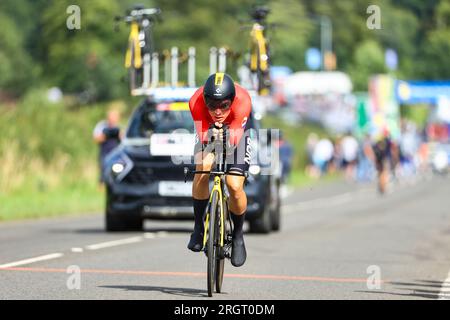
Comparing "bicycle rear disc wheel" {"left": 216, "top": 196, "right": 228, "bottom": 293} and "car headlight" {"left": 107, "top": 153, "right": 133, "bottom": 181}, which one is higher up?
"car headlight" {"left": 107, "top": 153, "right": 133, "bottom": 181}

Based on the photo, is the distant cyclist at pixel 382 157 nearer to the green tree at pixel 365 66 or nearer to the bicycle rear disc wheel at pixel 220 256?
the bicycle rear disc wheel at pixel 220 256

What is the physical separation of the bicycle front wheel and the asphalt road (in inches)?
7.0

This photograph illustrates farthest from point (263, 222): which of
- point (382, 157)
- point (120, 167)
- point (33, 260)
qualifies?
point (382, 157)

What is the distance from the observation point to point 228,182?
11.2 metres

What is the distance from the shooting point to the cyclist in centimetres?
1107

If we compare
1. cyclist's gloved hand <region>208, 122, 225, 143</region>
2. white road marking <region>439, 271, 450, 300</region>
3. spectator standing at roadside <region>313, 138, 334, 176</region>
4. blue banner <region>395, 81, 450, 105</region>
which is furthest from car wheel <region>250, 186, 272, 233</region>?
blue banner <region>395, 81, 450, 105</region>

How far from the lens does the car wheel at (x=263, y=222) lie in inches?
749

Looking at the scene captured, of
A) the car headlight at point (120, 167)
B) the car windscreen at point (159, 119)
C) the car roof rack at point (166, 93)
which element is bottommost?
the car headlight at point (120, 167)

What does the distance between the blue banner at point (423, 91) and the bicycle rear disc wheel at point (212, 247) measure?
9292cm

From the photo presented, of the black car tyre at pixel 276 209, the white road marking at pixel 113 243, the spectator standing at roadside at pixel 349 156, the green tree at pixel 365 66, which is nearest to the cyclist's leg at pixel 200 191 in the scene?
the white road marking at pixel 113 243

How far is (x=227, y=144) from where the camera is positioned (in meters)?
11.1

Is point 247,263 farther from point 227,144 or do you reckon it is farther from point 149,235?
point 149,235

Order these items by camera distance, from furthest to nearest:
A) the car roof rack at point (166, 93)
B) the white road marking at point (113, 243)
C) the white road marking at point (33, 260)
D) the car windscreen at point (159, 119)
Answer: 1. the car roof rack at point (166, 93)
2. the car windscreen at point (159, 119)
3. the white road marking at point (113, 243)
4. the white road marking at point (33, 260)

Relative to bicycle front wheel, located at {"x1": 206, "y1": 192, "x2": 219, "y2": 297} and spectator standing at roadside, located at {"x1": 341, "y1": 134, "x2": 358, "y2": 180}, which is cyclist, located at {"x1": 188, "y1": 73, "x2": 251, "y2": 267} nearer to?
bicycle front wheel, located at {"x1": 206, "y1": 192, "x2": 219, "y2": 297}
